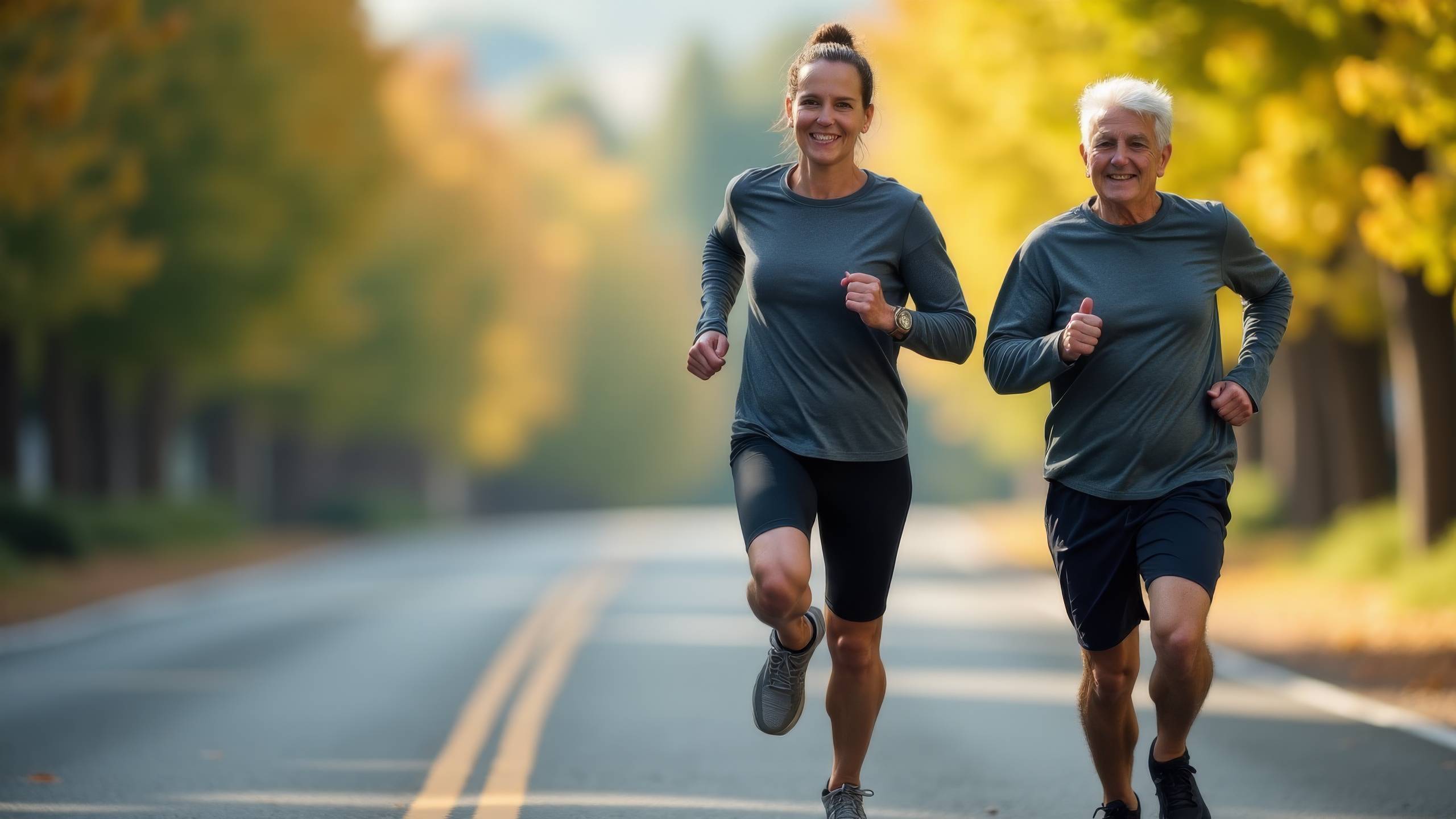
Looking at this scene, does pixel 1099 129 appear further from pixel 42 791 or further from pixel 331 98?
pixel 331 98

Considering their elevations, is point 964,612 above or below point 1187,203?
below

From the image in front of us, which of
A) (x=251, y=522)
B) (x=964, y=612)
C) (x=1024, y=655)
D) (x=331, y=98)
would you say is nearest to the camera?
(x=1024, y=655)

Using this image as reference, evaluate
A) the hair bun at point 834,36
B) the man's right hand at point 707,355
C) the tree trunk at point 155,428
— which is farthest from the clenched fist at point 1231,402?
the tree trunk at point 155,428

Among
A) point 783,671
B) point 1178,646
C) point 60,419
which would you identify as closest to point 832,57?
point 783,671

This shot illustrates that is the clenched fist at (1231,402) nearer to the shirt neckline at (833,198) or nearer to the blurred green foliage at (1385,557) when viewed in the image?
the shirt neckline at (833,198)

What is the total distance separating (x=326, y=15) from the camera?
3212cm

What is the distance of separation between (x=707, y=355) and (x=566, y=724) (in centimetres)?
479

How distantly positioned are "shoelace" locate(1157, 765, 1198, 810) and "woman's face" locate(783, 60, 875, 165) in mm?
2171

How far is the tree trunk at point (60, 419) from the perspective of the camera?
29.4 m

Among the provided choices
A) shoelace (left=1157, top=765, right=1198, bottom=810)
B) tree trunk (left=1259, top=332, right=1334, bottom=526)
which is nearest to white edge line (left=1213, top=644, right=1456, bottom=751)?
shoelace (left=1157, top=765, right=1198, bottom=810)

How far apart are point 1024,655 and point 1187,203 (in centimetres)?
881

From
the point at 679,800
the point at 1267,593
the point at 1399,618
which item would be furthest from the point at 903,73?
the point at 679,800

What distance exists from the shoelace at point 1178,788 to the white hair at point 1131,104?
6.39 feet

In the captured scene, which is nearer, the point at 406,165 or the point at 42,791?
the point at 42,791
